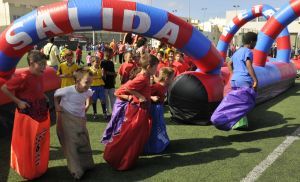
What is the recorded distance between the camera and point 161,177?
440 cm

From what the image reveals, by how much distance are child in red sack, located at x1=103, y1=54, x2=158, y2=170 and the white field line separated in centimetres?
143

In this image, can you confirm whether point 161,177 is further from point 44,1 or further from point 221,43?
point 44,1

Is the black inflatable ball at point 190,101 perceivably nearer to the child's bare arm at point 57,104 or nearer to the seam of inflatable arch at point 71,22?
the seam of inflatable arch at point 71,22

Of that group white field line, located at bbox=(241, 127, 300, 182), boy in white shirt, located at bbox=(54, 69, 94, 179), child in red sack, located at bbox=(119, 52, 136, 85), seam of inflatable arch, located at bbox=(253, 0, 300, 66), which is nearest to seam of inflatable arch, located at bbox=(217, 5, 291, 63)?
seam of inflatable arch, located at bbox=(253, 0, 300, 66)

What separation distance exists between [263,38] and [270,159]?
19.1 feet

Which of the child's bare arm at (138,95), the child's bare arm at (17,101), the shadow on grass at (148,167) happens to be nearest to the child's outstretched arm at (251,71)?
the shadow on grass at (148,167)

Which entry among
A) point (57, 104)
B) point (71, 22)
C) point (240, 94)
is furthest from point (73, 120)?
point (240, 94)

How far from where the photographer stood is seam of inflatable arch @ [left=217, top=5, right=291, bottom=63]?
9961 mm

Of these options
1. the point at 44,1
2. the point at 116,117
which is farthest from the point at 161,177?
the point at 44,1

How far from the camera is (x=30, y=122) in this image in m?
4.13

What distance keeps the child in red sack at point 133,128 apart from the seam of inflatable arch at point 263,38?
19.6 feet

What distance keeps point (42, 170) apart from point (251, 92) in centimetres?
367

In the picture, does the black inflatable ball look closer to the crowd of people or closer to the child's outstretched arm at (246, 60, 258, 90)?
the child's outstretched arm at (246, 60, 258, 90)

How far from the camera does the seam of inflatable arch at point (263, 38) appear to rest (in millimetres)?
9961
